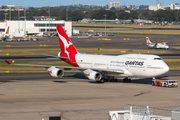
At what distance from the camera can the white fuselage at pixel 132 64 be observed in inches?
2162

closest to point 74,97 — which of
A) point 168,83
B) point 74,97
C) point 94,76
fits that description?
point 74,97

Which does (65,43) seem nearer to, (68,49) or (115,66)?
(68,49)

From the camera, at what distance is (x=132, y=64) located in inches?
2249

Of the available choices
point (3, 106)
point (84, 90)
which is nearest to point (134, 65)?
point (84, 90)

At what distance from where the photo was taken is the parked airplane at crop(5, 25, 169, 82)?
2176 inches

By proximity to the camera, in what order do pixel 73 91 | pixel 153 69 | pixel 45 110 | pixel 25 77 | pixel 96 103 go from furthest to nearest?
pixel 25 77 → pixel 153 69 → pixel 73 91 → pixel 96 103 → pixel 45 110

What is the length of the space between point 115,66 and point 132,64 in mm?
3525

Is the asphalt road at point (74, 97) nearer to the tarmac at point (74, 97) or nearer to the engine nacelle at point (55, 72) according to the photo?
the tarmac at point (74, 97)

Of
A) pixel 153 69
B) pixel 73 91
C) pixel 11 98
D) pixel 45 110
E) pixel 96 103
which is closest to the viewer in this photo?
pixel 45 110

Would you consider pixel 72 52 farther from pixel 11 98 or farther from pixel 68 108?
pixel 68 108

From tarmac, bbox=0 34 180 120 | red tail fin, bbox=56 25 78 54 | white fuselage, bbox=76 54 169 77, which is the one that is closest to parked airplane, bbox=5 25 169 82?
white fuselage, bbox=76 54 169 77

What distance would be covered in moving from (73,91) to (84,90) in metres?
1.96

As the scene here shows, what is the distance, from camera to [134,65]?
186 ft

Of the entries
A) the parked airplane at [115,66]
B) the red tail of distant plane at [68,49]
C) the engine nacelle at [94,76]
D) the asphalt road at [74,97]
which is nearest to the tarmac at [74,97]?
the asphalt road at [74,97]
